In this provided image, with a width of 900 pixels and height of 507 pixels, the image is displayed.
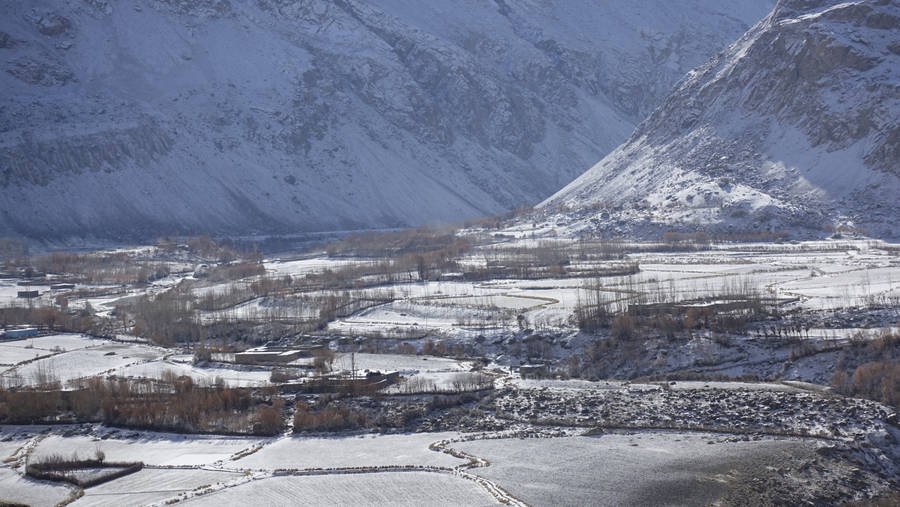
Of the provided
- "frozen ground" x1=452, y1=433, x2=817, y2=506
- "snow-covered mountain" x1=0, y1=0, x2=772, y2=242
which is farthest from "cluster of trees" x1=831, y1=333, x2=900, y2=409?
"snow-covered mountain" x1=0, y1=0, x2=772, y2=242

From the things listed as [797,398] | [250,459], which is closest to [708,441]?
[797,398]

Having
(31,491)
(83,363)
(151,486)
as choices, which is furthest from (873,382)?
(83,363)

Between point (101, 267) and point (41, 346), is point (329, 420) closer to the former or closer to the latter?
point (41, 346)

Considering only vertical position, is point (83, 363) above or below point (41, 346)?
below

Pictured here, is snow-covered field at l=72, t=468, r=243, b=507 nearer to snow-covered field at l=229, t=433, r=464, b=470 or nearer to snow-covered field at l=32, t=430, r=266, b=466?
snow-covered field at l=32, t=430, r=266, b=466

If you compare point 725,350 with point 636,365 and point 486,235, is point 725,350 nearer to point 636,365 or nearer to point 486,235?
point 636,365

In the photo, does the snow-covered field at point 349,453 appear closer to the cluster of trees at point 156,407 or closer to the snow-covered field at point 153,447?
the snow-covered field at point 153,447
